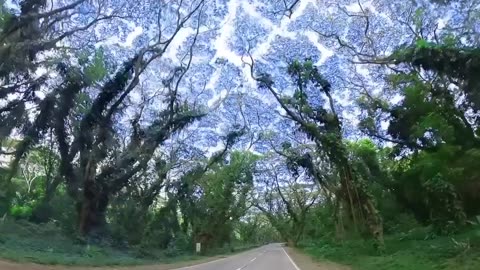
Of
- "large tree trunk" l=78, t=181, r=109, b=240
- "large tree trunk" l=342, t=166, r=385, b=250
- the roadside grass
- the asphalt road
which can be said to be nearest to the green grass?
"large tree trunk" l=342, t=166, r=385, b=250

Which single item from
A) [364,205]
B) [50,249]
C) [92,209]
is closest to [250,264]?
[364,205]

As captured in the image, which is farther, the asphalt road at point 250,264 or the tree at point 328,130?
the tree at point 328,130

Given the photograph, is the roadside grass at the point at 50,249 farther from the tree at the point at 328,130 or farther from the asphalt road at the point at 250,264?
the tree at the point at 328,130

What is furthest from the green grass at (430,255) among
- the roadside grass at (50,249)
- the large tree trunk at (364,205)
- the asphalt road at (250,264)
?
the roadside grass at (50,249)

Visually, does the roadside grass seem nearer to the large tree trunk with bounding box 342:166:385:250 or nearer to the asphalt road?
the asphalt road

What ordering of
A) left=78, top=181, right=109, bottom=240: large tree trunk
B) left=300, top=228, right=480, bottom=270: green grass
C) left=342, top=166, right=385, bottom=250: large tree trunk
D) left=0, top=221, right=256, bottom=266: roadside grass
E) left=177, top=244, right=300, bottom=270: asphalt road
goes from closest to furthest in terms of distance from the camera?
left=300, top=228, right=480, bottom=270: green grass
left=0, top=221, right=256, bottom=266: roadside grass
left=177, top=244, right=300, bottom=270: asphalt road
left=342, top=166, right=385, bottom=250: large tree trunk
left=78, top=181, right=109, bottom=240: large tree trunk

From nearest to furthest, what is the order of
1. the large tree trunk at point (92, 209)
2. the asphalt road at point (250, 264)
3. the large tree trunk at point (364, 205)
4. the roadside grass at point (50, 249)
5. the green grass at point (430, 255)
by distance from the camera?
the green grass at point (430, 255), the roadside grass at point (50, 249), the asphalt road at point (250, 264), the large tree trunk at point (364, 205), the large tree trunk at point (92, 209)

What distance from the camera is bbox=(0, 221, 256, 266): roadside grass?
17.8m

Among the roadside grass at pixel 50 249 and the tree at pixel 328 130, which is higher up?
the tree at pixel 328 130

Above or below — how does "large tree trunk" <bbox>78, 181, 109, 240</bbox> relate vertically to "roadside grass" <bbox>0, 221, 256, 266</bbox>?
above

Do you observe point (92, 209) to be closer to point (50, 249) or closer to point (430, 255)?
point (50, 249)

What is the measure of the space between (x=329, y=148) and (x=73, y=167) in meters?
13.8

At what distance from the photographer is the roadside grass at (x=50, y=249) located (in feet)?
58.4

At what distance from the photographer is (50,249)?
2119cm
